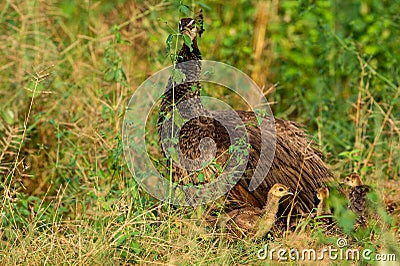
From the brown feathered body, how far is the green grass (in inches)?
12.3

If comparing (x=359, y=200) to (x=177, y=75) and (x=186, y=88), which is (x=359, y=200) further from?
(x=177, y=75)

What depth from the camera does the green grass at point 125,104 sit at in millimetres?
4766

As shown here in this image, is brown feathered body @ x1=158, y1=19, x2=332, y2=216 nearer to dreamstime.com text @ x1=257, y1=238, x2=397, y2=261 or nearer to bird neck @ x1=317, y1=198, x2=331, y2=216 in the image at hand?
bird neck @ x1=317, y1=198, x2=331, y2=216

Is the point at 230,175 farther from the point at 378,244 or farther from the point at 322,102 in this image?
the point at 322,102

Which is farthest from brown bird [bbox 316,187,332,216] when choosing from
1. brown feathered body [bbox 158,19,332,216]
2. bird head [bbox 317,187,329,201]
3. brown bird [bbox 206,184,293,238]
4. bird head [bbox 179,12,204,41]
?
bird head [bbox 179,12,204,41]

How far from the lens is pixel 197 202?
5164 millimetres

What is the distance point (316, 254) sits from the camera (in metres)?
4.75

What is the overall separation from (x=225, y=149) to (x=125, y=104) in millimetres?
1265

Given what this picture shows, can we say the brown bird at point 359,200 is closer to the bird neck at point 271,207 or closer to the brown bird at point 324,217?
the brown bird at point 324,217

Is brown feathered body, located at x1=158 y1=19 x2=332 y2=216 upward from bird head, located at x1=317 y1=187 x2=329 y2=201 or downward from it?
upward

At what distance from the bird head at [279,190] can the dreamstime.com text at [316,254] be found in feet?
1.62

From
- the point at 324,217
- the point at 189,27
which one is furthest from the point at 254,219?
the point at 189,27

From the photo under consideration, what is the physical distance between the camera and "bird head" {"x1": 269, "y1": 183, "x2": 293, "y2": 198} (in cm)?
519

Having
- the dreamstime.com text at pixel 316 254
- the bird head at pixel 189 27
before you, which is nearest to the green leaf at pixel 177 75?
the bird head at pixel 189 27
